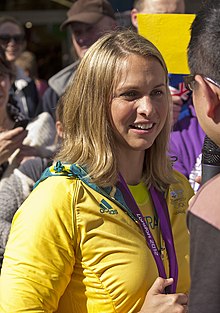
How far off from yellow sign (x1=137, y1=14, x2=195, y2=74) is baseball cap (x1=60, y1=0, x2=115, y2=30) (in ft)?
4.57

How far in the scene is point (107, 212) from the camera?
7.50ft

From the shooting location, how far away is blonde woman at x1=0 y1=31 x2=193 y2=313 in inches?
86.6

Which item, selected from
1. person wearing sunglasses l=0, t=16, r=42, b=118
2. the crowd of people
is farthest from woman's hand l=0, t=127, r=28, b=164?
person wearing sunglasses l=0, t=16, r=42, b=118

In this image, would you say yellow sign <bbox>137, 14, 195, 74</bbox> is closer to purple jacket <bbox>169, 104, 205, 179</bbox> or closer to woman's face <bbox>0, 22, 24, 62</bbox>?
purple jacket <bbox>169, 104, 205, 179</bbox>

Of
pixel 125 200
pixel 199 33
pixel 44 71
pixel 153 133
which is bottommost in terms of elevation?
pixel 44 71

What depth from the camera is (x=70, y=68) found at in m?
4.73

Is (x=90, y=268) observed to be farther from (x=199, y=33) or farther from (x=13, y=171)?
(x=13, y=171)

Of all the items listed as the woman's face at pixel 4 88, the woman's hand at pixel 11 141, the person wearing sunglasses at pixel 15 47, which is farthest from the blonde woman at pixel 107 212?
the person wearing sunglasses at pixel 15 47

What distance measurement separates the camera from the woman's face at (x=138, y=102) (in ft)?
7.95

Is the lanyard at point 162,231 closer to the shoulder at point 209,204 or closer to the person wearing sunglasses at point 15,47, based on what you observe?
the shoulder at point 209,204

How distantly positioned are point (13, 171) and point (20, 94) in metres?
2.27

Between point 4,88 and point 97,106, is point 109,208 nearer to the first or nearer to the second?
point 97,106

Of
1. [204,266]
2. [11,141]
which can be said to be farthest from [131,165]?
[11,141]

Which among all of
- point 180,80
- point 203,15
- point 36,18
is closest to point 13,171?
point 180,80
